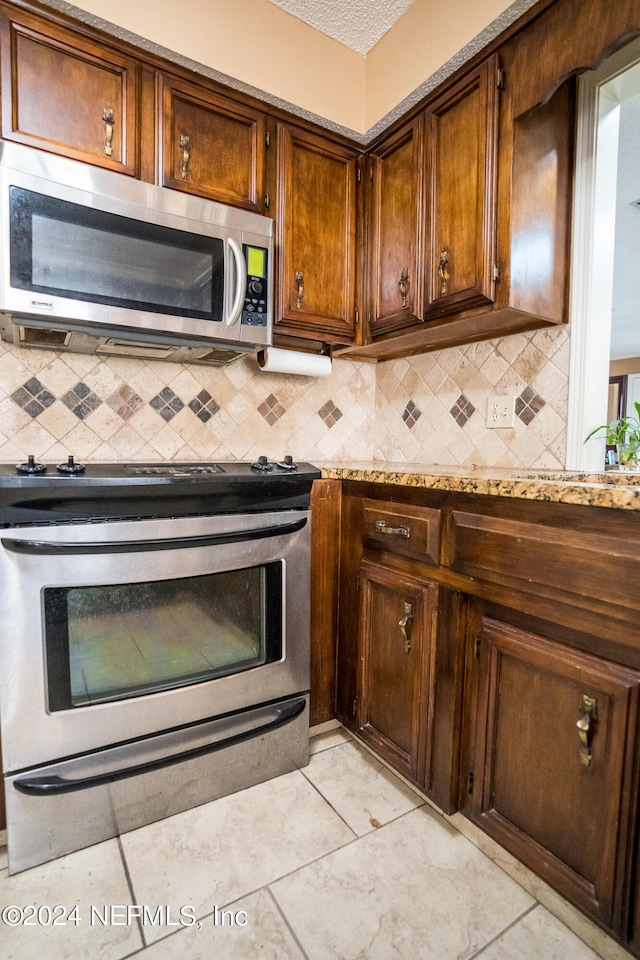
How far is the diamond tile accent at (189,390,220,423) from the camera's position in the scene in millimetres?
1798

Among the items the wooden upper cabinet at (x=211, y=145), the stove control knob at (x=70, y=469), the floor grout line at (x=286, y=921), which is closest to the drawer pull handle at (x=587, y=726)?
the floor grout line at (x=286, y=921)

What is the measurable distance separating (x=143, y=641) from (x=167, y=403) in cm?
86

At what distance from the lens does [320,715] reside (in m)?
1.62

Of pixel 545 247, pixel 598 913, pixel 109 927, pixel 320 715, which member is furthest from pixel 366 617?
pixel 545 247

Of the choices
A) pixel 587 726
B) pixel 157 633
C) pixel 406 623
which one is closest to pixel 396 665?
pixel 406 623

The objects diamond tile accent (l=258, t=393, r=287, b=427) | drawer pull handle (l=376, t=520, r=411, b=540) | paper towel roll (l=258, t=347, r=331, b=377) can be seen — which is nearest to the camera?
drawer pull handle (l=376, t=520, r=411, b=540)

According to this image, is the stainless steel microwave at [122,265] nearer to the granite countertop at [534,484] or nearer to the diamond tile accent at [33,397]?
the diamond tile accent at [33,397]

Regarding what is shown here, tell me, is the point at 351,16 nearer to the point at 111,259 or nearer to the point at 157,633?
the point at 111,259

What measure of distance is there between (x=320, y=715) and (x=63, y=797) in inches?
30.4

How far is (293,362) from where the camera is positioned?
1.84 meters

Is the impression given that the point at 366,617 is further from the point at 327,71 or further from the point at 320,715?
the point at 327,71

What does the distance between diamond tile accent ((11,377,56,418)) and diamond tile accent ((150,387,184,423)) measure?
33 cm

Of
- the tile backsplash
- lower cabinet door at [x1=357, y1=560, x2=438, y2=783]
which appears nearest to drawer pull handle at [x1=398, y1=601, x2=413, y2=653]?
lower cabinet door at [x1=357, y1=560, x2=438, y2=783]

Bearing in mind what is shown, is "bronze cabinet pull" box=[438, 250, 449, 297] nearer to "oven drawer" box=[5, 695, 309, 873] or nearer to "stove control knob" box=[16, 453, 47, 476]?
"stove control knob" box=[16, 453, 47, 476]
